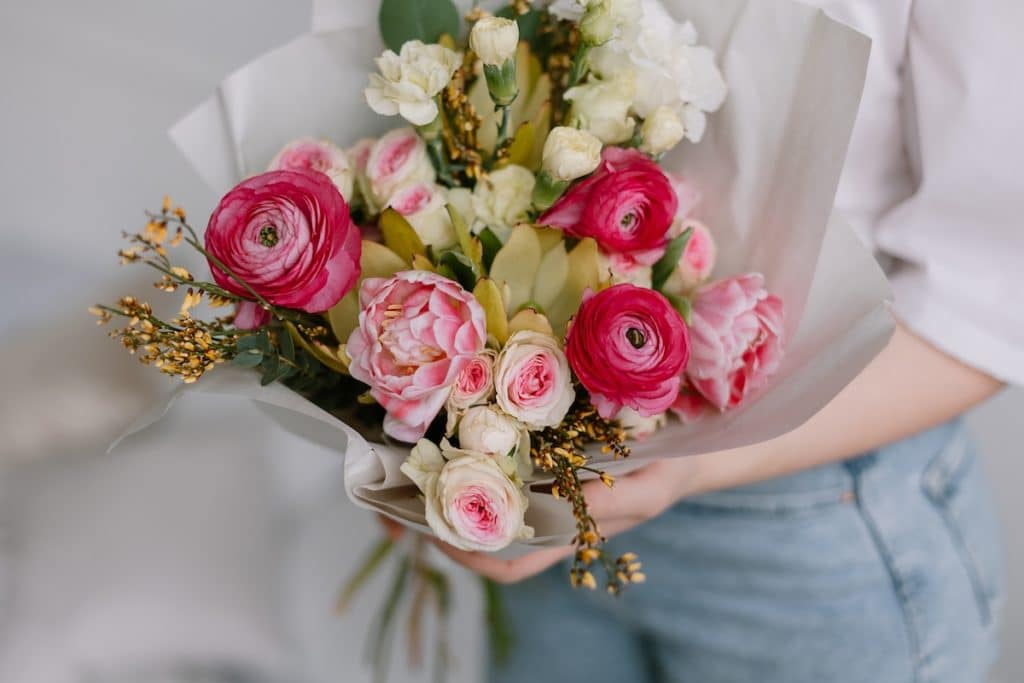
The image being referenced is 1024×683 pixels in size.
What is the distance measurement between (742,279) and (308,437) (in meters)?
0.34

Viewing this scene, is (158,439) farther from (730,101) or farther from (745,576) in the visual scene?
(730,101)

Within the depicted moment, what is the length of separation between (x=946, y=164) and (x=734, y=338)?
0.70ft

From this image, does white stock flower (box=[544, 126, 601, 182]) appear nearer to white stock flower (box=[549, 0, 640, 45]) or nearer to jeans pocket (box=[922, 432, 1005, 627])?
white stock flower (box=[549, 0, 640, 45])

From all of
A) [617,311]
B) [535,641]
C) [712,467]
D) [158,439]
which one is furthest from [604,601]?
[158,439]

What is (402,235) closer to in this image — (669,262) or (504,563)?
(669,262)

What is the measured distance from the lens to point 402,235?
0.50 metres

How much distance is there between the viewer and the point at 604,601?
0.95 meters

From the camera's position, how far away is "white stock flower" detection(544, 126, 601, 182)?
475mm

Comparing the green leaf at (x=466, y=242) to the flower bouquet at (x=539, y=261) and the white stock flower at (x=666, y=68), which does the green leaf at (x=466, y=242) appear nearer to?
the flower bouquet at (x=539, y=261)

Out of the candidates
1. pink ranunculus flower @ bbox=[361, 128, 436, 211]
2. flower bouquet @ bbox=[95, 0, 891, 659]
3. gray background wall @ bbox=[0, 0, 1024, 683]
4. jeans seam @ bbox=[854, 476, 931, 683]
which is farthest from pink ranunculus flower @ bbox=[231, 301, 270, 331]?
gray background wall @ bbox=[0, 0, 1024, 683]

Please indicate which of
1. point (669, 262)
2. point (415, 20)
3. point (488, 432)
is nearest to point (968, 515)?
point (669, 262)

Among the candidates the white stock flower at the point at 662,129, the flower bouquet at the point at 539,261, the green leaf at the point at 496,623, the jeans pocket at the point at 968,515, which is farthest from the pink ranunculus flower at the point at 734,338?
the green leaf at the point at 496,623

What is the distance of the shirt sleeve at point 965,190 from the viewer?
536 mm

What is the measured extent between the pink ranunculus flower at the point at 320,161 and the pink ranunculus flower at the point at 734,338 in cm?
25
